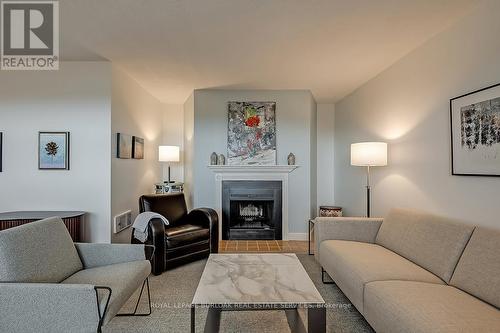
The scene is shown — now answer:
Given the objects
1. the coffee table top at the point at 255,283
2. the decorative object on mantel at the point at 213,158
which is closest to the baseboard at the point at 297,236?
the decorative object on mantel at the point at 213,158

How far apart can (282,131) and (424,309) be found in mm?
3589

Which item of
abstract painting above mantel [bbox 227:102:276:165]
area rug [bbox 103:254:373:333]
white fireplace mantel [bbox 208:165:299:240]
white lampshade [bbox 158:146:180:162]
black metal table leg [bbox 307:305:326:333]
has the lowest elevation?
area rug [bbox 103:254:373:333]

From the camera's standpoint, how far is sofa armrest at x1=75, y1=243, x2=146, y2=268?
2.29 meters

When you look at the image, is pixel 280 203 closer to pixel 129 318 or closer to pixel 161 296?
pixel 161 296

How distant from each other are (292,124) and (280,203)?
1350 millimetres

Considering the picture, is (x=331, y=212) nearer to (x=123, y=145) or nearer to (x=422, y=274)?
(x=422, y=274)

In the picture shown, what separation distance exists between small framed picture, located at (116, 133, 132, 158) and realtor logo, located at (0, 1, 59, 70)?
3.61 feet

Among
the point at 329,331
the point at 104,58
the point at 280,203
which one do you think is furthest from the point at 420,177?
the point at 104,58

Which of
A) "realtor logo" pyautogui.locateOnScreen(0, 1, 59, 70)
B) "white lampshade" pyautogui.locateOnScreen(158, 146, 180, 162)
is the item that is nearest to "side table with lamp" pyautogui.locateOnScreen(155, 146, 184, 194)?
"white lampshade" pyautogui.locateOnScreen(158, 146, 180, 162)

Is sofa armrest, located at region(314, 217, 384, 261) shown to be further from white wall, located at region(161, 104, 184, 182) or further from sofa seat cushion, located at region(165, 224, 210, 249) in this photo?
white wall, located at region(161, 104, 184, 182)

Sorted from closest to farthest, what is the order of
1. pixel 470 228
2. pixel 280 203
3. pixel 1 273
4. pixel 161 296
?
pixel 1 273
pixel 470 228
pixel 161 296
pixel 280 203

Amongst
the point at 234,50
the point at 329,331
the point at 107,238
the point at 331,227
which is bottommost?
the point at 329,331

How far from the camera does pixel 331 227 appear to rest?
3059mm

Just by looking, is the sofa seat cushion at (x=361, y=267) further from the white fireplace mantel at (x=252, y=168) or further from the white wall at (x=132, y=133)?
the white wall at (x=132, y=133)
